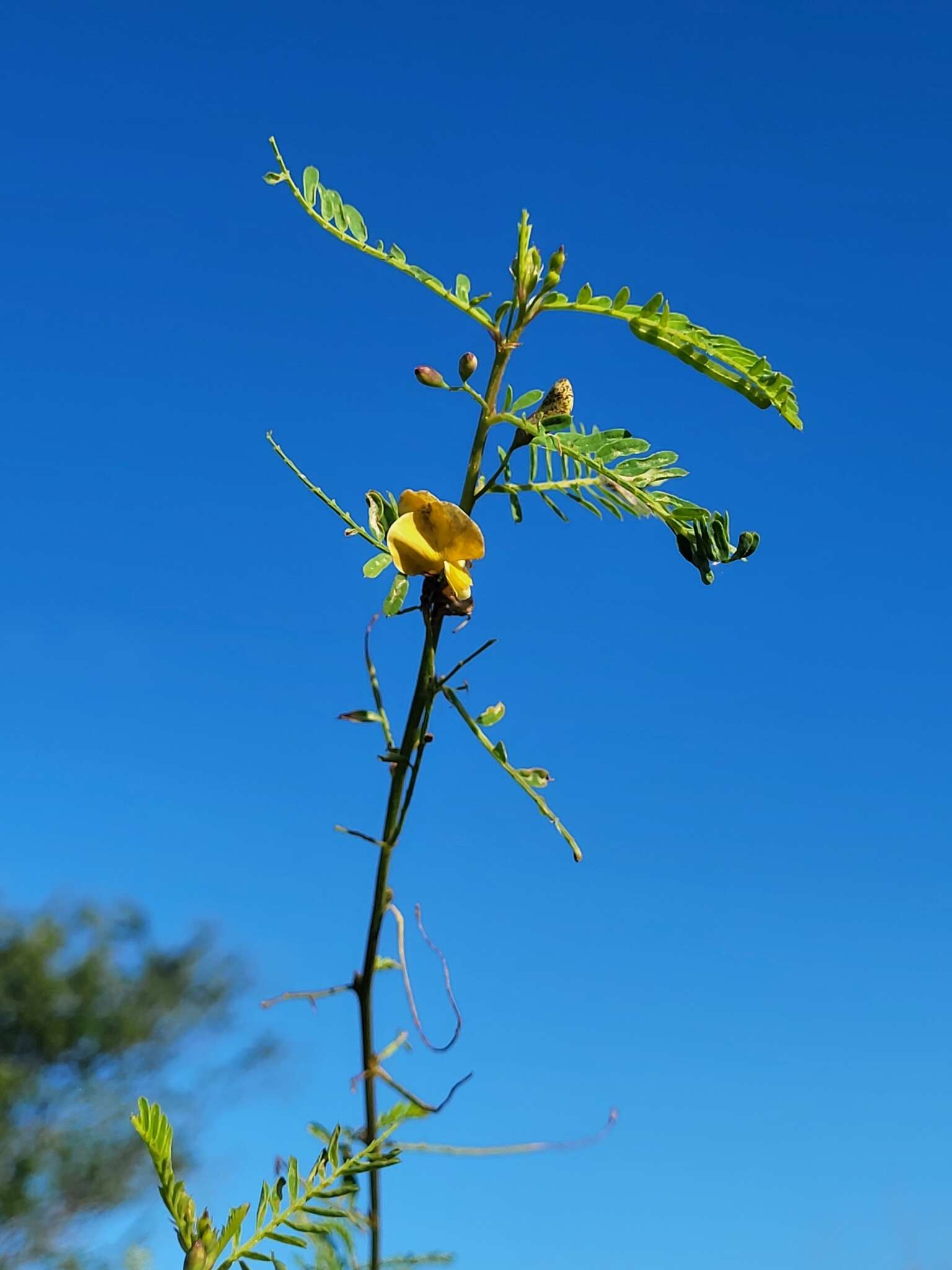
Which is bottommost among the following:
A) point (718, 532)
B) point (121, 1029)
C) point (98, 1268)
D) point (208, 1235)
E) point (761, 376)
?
point (208, 1235)

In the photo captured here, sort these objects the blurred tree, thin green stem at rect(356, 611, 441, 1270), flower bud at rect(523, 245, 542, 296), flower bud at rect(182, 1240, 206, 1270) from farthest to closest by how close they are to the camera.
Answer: the blurred tree, flower bud at rect(523, 245, 542, 296), thin green stem at rect(356, 611, 441, 1270), flower bud at rect(182, 1240, 206, 1270)

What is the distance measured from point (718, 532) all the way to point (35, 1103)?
8900 millimetres

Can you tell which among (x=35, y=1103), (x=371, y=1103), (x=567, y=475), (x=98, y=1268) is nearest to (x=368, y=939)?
(x=371, y=1103)

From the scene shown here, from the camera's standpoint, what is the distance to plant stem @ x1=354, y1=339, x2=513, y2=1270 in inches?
27.5

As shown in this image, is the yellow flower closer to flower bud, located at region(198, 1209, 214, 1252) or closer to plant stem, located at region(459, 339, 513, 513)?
plant stem, located at region(459, 339, 513, 513)

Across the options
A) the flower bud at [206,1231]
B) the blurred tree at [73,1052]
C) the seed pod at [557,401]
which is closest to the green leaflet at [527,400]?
the seed pod at [557,401]

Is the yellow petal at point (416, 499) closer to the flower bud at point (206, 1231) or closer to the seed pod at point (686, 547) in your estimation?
the seed pod at point (686, 547)

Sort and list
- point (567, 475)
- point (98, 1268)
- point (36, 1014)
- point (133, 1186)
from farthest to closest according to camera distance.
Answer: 1. point (36, 1014)
2. point (133, 1186)
3. point (98, 1268)
4. point (567, 475)

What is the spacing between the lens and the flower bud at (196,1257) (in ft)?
1.69

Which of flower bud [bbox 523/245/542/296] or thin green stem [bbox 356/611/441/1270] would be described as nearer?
thin green stem [bbox 356/611/441/1270]

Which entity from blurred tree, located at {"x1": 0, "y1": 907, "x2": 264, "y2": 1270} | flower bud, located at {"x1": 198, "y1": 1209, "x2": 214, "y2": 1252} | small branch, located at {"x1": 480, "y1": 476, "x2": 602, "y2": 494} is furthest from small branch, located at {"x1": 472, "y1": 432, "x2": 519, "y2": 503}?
blurred tree, located at {"x1": 0, "y1": 907, "x2": 264, "y2": 1270}

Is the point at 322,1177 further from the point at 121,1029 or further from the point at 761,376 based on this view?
the point at 121,1029

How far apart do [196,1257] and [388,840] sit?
0.26 meters

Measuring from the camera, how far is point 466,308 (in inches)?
32.4
